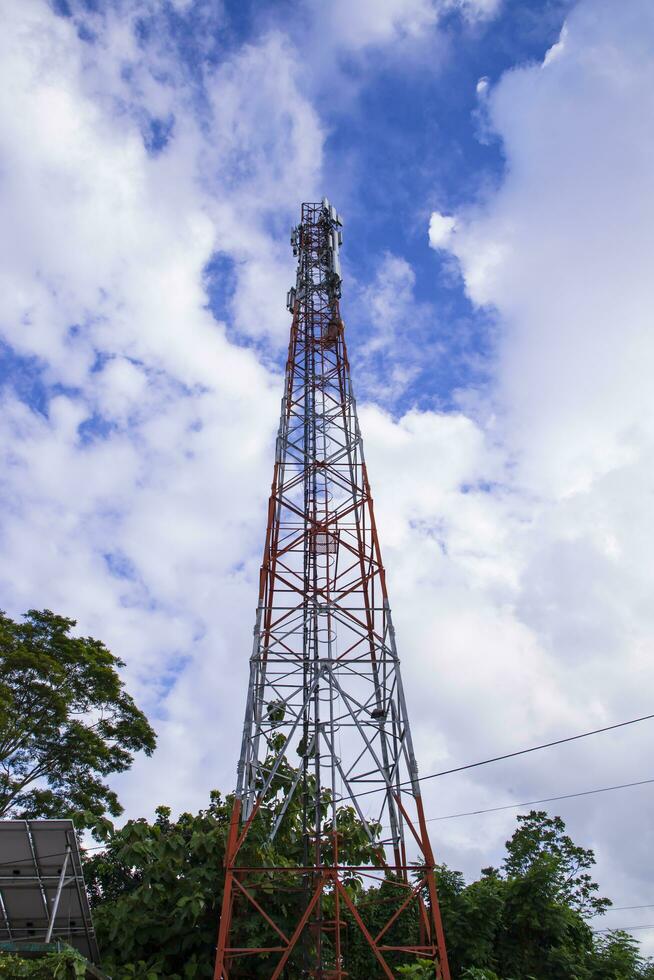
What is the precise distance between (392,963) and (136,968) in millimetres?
4255

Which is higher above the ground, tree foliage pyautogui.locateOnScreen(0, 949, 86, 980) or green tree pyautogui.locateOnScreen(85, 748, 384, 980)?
green tree pyautogui.locateOnScreen(85, 748, 384, 980)

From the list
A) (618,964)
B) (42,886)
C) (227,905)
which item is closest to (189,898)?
(227,905)

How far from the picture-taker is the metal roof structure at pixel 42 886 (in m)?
11.4

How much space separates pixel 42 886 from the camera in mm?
11742

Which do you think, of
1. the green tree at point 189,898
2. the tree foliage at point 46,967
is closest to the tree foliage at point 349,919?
the green tree at point 189,898

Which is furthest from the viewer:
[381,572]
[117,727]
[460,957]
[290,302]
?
[117,727]

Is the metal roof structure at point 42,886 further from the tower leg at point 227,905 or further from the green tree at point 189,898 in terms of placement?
the tower leg at point 227,905

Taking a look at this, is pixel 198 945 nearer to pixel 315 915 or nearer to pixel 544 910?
pixel 315 915

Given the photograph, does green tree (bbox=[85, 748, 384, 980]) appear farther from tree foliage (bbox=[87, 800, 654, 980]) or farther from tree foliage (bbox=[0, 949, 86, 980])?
tree foliage (bbox=[0, 949, 86, 980])

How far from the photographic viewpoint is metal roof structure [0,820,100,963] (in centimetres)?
1135

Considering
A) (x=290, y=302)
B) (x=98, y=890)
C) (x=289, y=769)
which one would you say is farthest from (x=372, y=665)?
(x=290, y=302)

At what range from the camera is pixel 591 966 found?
12883mm

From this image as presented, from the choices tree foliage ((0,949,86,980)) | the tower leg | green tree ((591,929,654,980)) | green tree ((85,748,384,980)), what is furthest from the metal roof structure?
green tree ((591,929,654,980))

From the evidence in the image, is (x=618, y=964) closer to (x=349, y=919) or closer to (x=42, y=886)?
(x=349, y=919)
